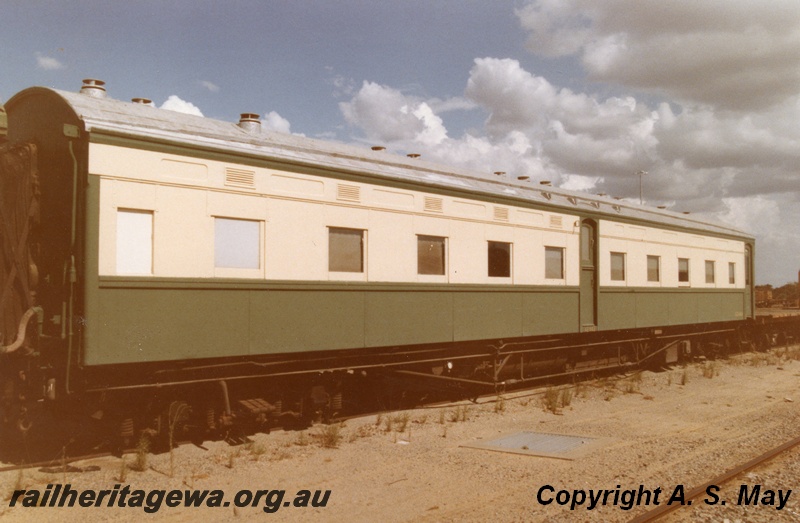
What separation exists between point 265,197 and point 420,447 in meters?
3.58

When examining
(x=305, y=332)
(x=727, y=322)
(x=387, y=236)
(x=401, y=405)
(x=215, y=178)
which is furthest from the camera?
(x=727, y=322)

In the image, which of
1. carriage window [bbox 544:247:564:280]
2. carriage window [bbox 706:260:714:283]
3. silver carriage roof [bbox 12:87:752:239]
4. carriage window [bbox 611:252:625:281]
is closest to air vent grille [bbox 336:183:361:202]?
silver carriage roof [bbox 12:87:752:239]

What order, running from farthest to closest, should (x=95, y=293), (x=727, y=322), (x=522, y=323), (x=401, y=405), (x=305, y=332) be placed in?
(x=727, y=322), (x=522, y=323), (x=401, y=405), (x=305, y=332), (x=95, y=293)

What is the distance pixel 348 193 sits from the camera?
8570 mm

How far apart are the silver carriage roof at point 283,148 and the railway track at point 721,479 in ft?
17.6

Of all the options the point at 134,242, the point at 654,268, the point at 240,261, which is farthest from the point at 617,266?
the point at 134,242

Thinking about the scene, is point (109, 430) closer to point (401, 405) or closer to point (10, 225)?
point (10, 225)

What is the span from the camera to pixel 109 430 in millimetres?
7070

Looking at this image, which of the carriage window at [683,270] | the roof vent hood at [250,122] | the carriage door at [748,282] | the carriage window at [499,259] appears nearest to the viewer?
the roof vent hood at [250,122]

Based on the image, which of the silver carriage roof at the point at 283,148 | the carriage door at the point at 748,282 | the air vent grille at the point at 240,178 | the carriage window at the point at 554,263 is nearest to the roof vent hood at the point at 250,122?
the silver carriage roof at the point at 283,148

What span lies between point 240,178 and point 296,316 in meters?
1.81

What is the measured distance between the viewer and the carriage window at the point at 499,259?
10.6 m

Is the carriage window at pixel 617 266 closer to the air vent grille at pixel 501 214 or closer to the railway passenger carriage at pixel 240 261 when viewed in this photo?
the railway passenger carriage at pixel 240 261

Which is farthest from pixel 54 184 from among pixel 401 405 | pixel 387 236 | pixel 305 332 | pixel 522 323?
pixel 522 323
